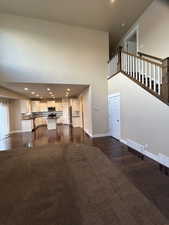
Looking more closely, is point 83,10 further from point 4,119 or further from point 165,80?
point 4,119

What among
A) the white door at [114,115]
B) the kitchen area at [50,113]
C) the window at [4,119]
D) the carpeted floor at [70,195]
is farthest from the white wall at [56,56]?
the kitchen area at [50,113]

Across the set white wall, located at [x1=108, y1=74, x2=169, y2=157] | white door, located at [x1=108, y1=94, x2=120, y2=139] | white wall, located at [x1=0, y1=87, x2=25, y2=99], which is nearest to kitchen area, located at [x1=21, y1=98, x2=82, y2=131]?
white wall, located at [x1=0, y1=87, x2=25, y2=99]

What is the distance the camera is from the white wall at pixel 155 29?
397 centimetres

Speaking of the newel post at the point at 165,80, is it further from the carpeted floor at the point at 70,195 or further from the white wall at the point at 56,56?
the white wall at the point at 56,56

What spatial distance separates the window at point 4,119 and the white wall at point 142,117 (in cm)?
625

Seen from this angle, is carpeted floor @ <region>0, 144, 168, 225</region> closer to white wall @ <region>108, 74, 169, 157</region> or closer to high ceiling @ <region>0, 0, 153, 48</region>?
white wall @ <region>108, 74, 169, 157</region>

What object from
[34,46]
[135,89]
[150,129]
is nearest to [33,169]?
[150,129]

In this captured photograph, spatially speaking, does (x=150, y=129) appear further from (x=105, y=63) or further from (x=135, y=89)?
(x=105, y=63)

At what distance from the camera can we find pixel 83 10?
4.57m

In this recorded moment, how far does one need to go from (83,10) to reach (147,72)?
12.0 ft

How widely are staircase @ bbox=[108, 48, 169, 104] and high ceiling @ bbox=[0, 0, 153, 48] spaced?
172cm

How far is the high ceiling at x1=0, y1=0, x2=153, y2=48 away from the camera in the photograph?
4.26 metres

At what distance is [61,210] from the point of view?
5.55ft

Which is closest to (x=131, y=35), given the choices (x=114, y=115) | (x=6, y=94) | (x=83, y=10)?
(x=83, y=10)
